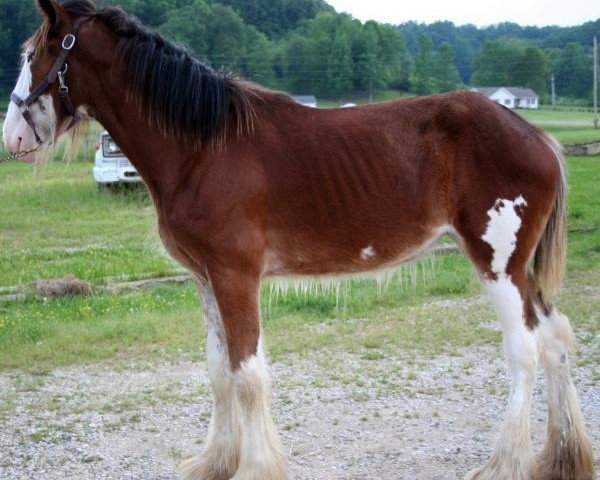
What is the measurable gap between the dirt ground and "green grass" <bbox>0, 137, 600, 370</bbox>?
34cm

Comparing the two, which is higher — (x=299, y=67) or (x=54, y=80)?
(x=299, y=67)

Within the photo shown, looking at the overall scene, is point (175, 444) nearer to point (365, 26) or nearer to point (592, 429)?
point (592, 429)

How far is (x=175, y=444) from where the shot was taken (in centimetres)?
544

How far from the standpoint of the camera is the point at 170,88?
15.3 feet

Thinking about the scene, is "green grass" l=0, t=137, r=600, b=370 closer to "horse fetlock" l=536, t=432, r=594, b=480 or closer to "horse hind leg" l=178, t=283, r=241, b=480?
"horse hind leg" l=178, t=283, r=241, b=480

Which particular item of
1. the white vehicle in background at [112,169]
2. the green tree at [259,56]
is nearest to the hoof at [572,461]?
the white vehicle in background at [112,169]

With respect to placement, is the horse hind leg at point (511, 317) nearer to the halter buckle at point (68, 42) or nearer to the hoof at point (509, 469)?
the hoof at point (509, 469)

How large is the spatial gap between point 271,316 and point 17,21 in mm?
22070

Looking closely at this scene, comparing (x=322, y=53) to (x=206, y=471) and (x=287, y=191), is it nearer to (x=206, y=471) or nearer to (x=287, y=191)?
(x=287, y=191)

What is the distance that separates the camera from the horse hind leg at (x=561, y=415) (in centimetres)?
473

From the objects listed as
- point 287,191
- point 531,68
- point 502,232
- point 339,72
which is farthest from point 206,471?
point 531,68

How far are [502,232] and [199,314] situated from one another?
456 centimetres

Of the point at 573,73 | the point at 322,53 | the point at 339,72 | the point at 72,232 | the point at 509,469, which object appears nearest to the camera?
the point at 509,469

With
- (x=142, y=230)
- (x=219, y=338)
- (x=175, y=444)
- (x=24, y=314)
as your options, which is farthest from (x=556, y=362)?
(x=142, y=230)
